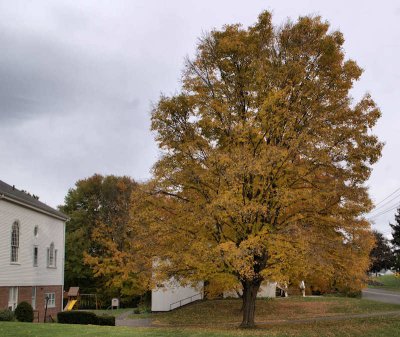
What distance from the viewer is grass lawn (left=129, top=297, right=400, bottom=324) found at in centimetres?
3253

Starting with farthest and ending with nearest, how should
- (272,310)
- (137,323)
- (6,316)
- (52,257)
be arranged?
(52,257) < (272,310) < (137,323) < (6,316)

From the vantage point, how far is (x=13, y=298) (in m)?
34.0

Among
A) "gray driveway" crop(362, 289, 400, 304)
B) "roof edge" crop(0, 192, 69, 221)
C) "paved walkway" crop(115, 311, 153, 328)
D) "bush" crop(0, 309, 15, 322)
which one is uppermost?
"roof edge" crop(0, 192, 69, 221)

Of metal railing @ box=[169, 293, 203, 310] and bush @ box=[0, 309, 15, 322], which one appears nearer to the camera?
bush @ box=[0, 309, 15, 322]

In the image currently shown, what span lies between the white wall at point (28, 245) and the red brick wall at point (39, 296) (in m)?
0.41

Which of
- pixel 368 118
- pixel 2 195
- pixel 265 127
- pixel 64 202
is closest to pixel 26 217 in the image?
pixel 2 195

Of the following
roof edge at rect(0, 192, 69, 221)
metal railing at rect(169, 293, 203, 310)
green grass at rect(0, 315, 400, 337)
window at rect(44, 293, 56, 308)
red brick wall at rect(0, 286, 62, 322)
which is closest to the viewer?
green grass at rect(0, 315, 400, 337)

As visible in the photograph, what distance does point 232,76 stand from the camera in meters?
24.2

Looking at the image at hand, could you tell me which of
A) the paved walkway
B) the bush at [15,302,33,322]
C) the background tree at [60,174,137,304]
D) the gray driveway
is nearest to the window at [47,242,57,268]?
the paved walkway

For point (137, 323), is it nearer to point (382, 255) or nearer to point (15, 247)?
point (15, 247)

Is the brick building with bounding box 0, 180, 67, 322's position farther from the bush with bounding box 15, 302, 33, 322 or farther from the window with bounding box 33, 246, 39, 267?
the bush with bounding box 15, 302, 33, 322

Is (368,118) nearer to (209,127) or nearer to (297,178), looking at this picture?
(297,178)

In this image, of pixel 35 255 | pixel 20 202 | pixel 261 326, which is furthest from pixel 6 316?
pixel 261 326

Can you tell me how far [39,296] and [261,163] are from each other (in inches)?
992
